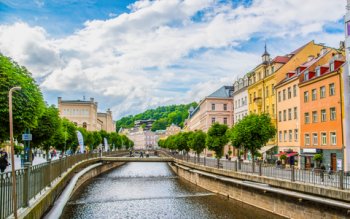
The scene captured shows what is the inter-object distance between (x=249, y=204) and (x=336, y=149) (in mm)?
13238

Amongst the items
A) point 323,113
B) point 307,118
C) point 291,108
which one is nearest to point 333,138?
point 323,113

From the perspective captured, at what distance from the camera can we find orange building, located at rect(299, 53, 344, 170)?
40250 millimetres

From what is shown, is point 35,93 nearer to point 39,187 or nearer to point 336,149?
point 39,187

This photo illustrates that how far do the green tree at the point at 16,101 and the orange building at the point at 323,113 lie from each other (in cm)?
2909

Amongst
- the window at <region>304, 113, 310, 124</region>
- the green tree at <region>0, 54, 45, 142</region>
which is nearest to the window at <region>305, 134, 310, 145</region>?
the window at <region>304, 113, 310, 124</region>

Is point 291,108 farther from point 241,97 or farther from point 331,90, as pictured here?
point 241,97

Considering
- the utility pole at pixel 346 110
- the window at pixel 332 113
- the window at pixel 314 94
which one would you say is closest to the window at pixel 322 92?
the window at pixel 314 94

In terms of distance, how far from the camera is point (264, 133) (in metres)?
38.5

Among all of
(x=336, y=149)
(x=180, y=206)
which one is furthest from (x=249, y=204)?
(x=336, y=149)

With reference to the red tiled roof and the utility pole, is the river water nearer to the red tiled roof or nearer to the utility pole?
the utility pole

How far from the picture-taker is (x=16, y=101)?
15258 millimetres

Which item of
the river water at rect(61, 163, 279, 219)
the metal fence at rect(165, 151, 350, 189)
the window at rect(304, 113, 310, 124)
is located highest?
the window at rect(304, 113, 310, 124)

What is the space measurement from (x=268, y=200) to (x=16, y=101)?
1891 centimetres

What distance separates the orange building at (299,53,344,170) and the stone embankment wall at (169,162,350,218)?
9.20 m
